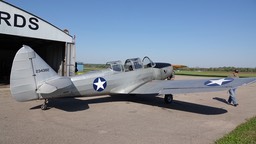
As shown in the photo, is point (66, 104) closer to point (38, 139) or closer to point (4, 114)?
point (4, 114)

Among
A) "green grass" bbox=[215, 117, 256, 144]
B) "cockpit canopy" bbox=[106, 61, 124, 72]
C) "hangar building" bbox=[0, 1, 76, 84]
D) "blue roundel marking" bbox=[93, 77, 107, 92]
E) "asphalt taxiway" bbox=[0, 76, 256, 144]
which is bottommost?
"asphalt taxiway" bbox=[0, 76, 256, 144]

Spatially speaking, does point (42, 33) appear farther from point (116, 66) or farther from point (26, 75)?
point (26, 75)

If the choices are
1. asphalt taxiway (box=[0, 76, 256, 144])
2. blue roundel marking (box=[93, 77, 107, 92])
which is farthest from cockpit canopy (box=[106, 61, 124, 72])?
asphalt taxiway (box=[0, 76, 256, 144])

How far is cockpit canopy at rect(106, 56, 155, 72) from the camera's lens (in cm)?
1088

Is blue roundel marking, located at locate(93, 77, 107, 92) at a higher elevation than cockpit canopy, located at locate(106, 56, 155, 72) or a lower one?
lower

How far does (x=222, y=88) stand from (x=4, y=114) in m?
7.50

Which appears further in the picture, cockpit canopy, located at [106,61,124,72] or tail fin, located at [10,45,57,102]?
cockpit canopy, located at [106,61,124,72]

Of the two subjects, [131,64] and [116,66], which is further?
[131,64]

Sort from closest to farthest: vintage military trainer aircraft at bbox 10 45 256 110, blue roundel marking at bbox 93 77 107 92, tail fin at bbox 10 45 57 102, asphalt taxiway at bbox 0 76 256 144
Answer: asphalt taxiway at bbox 0 76 256 144 < tail fin at bbox 10 45 57 102 < vintage military trainer aircraft at bbox 10 45 256 110 < blue roundel marking at bbox 93 77 107 92

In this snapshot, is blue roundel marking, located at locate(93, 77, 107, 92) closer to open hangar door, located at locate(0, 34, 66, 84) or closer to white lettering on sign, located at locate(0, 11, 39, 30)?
white lettering on sign, located at locate(0, 11, 39, 30)

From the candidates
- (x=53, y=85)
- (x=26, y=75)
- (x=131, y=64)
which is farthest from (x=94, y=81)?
(x=26, y=75)

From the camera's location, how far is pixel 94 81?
9.65 m

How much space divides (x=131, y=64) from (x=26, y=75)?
5.26 metres

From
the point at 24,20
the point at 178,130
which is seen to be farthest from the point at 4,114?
the point at 24,20
